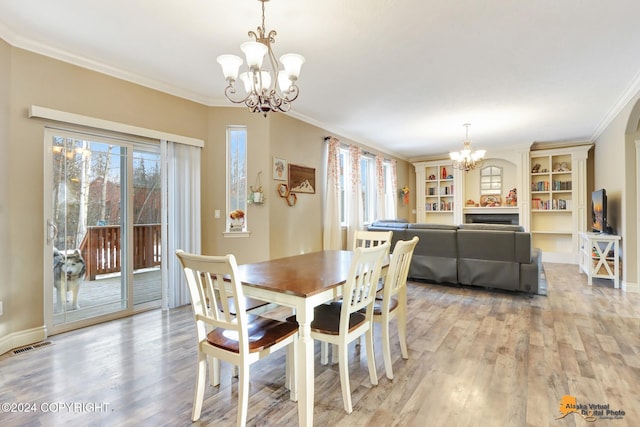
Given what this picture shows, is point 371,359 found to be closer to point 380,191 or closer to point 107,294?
point 107,294

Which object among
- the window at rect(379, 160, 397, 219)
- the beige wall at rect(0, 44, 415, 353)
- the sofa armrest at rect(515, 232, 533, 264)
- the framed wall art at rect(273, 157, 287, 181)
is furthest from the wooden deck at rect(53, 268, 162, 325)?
the window at rect(379, 160, 397, 219)

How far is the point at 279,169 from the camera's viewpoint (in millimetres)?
4227

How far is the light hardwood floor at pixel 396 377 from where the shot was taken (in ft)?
5.57

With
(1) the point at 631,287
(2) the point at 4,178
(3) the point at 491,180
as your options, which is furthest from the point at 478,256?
(2) the point at 4,178

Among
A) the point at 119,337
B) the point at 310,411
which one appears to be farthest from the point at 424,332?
the point at 119,337

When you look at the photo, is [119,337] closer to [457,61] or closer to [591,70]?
[457,61]

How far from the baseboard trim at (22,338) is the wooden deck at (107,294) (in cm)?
16

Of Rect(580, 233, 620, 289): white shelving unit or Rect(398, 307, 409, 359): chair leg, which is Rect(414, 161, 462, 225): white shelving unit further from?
Rect(398, 307, 409, 359): chair leg

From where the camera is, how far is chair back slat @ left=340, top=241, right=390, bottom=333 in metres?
1.71

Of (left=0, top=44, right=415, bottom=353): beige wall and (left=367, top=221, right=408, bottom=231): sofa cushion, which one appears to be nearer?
(left=0, top=44, right=415, bottom=353): beige wall

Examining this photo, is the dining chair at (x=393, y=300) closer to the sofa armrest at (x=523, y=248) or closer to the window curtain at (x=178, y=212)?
the sofa armrest at (x=523, y=248)

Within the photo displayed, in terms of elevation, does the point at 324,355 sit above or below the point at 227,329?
below

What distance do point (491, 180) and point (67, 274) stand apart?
8.03 m

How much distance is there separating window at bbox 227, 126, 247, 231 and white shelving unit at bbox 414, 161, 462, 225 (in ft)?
17.9
